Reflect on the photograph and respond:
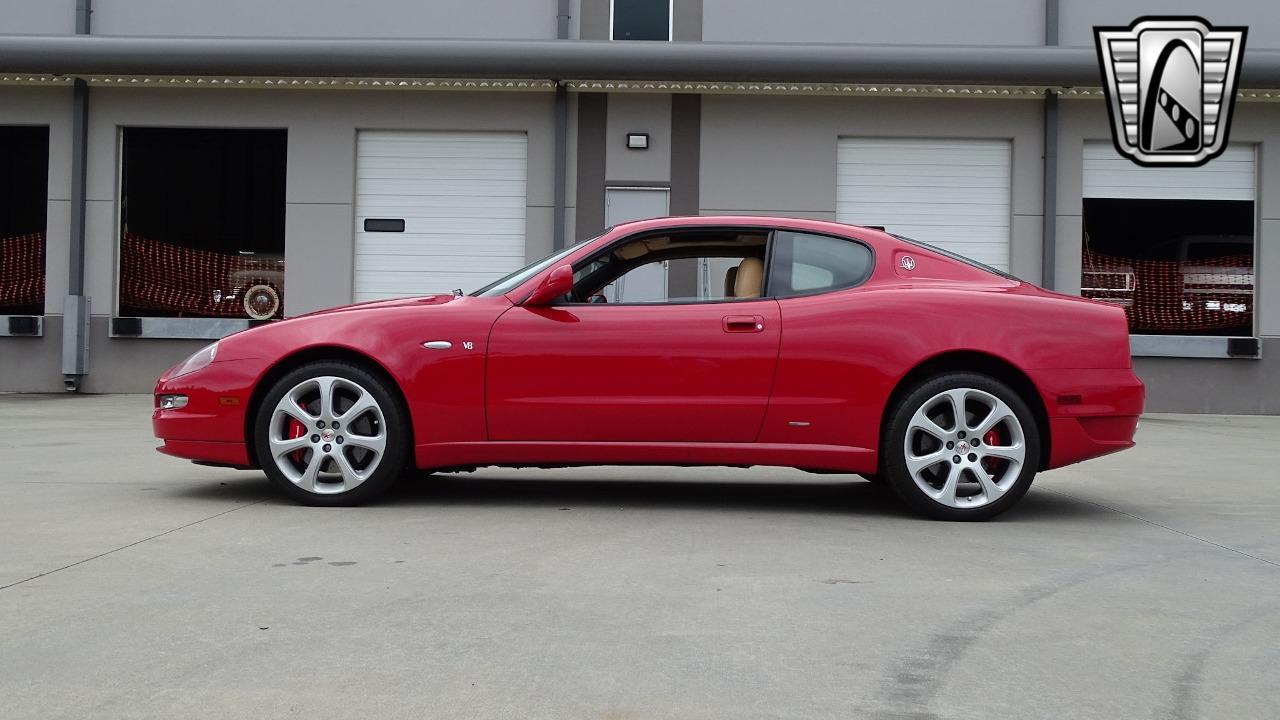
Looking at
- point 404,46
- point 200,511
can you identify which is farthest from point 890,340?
point 404,46

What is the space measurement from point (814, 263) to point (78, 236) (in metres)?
11.4

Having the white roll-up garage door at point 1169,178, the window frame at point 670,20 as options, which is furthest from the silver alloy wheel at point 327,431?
the white roll-up garage door at point 1169,178

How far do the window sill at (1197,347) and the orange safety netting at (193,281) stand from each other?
10.3 metres

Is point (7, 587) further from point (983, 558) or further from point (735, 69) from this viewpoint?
point (735, 69)

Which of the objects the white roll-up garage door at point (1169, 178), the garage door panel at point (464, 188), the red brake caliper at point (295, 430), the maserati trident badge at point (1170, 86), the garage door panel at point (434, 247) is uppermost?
the maserati trident badge at point (1170, 86)

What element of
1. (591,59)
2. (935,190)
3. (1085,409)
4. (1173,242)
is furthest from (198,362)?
(1173,242)

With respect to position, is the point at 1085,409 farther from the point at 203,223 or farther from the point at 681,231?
the point at 203,223

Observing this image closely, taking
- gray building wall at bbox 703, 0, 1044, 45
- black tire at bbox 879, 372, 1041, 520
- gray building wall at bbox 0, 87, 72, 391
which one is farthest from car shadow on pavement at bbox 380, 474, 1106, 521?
gray building wall at bbox 0, 87, 72, 391

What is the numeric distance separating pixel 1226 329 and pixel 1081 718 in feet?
41.5

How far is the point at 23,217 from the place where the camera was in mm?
14250

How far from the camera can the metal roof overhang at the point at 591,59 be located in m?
13.0

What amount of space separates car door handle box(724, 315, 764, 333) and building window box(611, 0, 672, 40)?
31.1ft

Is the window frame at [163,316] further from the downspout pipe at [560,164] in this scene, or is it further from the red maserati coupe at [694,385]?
the red maserati coupe at [694,385]

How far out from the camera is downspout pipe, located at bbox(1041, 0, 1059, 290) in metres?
13.7
